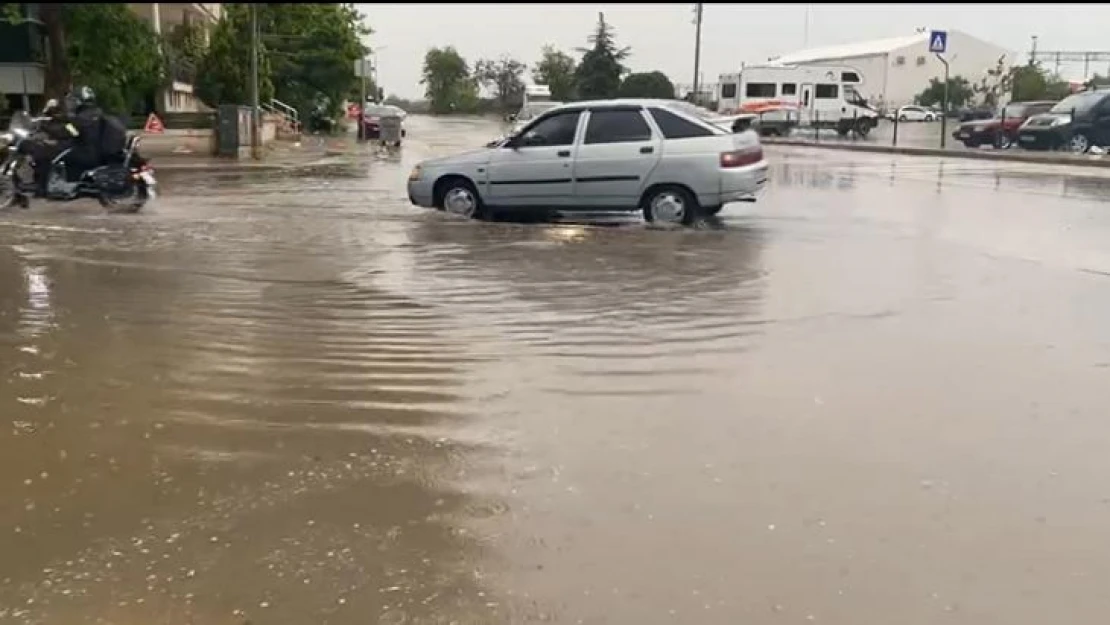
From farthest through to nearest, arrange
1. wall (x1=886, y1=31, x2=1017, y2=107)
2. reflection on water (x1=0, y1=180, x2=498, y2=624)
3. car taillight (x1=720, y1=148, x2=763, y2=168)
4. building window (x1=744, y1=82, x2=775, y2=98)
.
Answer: wall (x1=886, y1=31, x2=1017, y2=107) < building window (x1=744, y1=82, x2=775, y2=98) < car taillight (x1=720, y1=148, x2=763, y2=168) < reflection on water (x1=0, y1=180, x2=498, y2=624)

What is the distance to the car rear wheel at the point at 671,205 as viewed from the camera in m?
12.9

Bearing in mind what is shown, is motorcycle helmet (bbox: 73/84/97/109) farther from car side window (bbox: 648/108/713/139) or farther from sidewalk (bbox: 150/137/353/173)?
sidewalk (bbox: 150/137/353/173)

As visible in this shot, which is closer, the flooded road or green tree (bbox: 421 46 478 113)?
the flooded road

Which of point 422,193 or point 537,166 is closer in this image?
point 537,166

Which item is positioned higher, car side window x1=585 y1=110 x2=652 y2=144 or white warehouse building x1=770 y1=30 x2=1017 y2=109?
white warehouse building x1=770 y1=30 x2=1017 y2=109

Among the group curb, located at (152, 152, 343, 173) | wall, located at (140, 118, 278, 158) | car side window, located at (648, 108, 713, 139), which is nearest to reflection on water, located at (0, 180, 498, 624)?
car side window, located at (648, 108, 713, 139)

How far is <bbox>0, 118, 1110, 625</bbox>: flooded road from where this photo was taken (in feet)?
11.8

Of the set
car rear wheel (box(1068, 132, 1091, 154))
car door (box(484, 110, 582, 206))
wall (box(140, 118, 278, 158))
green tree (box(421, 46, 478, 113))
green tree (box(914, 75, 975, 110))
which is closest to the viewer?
car door (box(484, 110, 582, 206))

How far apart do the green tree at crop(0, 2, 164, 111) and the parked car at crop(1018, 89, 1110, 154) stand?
23.7m

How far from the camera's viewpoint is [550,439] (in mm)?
5020

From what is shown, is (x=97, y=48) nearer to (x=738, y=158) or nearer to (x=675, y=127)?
(x=675, y=127)

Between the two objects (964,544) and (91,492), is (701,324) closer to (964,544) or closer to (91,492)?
(964,544)

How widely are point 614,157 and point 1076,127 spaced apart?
849 inches

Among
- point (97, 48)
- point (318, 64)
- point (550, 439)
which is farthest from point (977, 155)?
point (318, 64)
